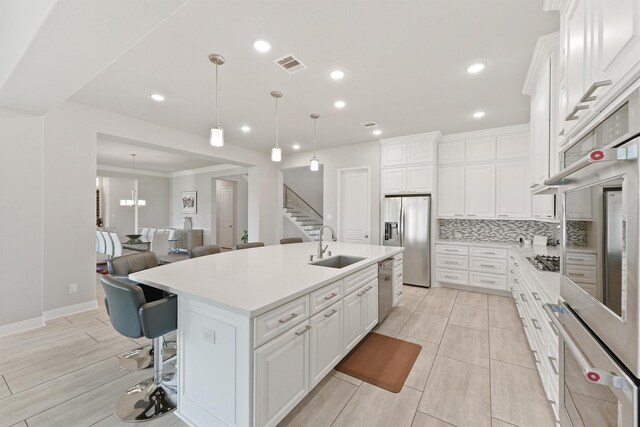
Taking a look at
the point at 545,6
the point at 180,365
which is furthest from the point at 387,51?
the point at 180,365

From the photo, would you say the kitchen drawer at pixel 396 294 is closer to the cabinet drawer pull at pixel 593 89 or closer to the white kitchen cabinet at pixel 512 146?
the cabinet drawer pull at pixel 593 89

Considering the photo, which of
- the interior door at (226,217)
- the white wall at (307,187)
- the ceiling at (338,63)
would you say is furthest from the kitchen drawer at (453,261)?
the interior door at (226,217)

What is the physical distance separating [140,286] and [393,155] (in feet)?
15.2

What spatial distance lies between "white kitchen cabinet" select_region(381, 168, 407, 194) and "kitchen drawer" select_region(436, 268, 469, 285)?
167 cm

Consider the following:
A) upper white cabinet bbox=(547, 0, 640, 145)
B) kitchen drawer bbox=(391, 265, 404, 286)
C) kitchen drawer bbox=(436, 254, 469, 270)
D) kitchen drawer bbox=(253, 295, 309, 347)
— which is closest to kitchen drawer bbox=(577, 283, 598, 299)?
upper white cabinet bbox=(547, 0, 640, 145)

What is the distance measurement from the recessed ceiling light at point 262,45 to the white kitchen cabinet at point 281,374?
2.33 meters

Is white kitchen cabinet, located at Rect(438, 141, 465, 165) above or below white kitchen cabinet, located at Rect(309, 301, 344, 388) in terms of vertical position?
above

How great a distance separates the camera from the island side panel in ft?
4.46

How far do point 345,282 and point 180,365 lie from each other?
4.30ft

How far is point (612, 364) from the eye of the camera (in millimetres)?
793

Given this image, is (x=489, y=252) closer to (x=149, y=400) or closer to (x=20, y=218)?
(x=149, y=400)

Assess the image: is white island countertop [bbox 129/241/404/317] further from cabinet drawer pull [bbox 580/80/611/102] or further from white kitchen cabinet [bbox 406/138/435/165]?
white kitchen cabinet [bbox 406/138/435/165]

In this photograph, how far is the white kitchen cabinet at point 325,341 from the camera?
1810mm

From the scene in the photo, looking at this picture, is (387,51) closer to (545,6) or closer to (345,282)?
(545,6)
